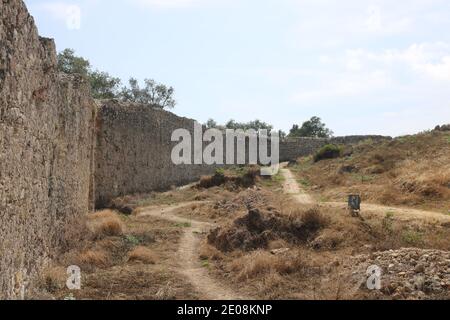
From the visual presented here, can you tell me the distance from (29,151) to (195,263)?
13.1 ft

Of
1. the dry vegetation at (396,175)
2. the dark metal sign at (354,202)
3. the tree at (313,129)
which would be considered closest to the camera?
the dark metal sign at (354,202)

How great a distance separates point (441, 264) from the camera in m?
7.06

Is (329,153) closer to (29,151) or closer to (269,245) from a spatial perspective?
(269,245)

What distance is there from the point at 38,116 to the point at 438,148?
17095mm

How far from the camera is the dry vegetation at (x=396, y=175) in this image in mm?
13102

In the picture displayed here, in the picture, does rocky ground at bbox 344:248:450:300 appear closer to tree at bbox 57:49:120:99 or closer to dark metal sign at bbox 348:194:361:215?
dark metal sign at bbox 348:194:361:215

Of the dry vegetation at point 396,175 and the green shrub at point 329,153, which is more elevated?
the green shrub at point 329,153

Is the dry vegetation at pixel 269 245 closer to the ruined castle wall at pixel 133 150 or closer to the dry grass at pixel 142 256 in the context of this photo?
the dry grass at pixel 142 256

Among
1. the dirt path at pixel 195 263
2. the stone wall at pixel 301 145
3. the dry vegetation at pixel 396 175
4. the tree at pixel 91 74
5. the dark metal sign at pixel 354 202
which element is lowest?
the dirt path at pixel 195 263

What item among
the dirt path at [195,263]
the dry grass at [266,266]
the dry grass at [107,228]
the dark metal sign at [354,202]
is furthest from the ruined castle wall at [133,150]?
the dry grass at [266,266]

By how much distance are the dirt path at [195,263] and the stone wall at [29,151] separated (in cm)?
228

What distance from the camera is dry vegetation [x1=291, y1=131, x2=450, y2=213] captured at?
43.0ft
